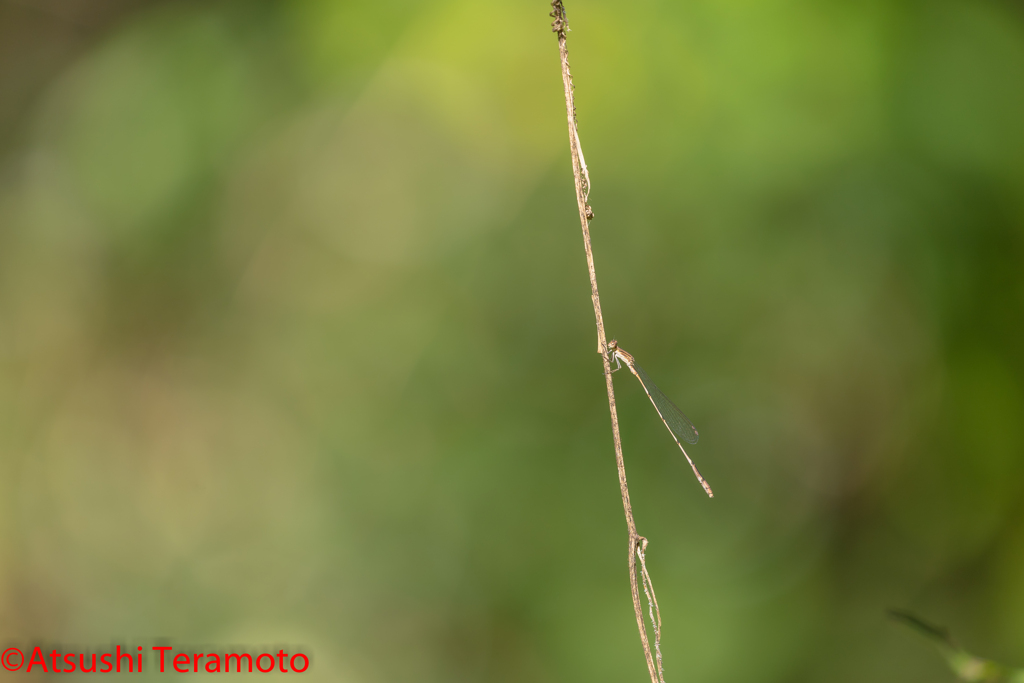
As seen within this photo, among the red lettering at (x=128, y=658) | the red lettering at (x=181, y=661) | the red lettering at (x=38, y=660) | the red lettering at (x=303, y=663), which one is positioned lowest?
the red lettering at (x=38, y=660)

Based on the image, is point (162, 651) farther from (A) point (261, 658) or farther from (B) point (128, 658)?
(A) point (261, 658)

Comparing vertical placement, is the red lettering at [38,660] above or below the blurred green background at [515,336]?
below

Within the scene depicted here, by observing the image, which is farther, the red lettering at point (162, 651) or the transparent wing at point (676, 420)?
the red lettering at point (162, 651)

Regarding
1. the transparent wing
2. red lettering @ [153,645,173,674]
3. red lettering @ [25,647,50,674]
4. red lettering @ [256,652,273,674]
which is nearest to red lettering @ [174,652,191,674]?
red lettering @ [153,645,173,674]

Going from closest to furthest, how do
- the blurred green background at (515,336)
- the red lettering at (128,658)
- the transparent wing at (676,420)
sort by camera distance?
the transparent wing at (676,420) → the blurred green background at (515,336) → the red lettering at (128,658)

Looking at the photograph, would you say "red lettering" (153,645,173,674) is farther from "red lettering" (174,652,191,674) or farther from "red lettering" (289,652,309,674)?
"red lettering" (289,652,309,674)

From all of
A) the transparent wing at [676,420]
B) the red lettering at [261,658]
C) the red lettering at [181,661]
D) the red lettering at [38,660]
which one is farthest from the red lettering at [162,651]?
the transparent wing at [676,420]

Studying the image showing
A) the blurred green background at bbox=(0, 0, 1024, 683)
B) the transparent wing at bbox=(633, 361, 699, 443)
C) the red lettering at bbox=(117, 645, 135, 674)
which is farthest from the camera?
the red lettering at bbox=(117, 645, 135, 674)

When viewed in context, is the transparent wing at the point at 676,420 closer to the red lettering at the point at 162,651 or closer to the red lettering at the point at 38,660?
the red lettering at the point at 162,651

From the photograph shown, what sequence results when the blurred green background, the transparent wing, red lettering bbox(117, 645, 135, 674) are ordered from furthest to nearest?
red lettering bbox(117, 645, 135, 674) → the blurred green background → the transparent wing
